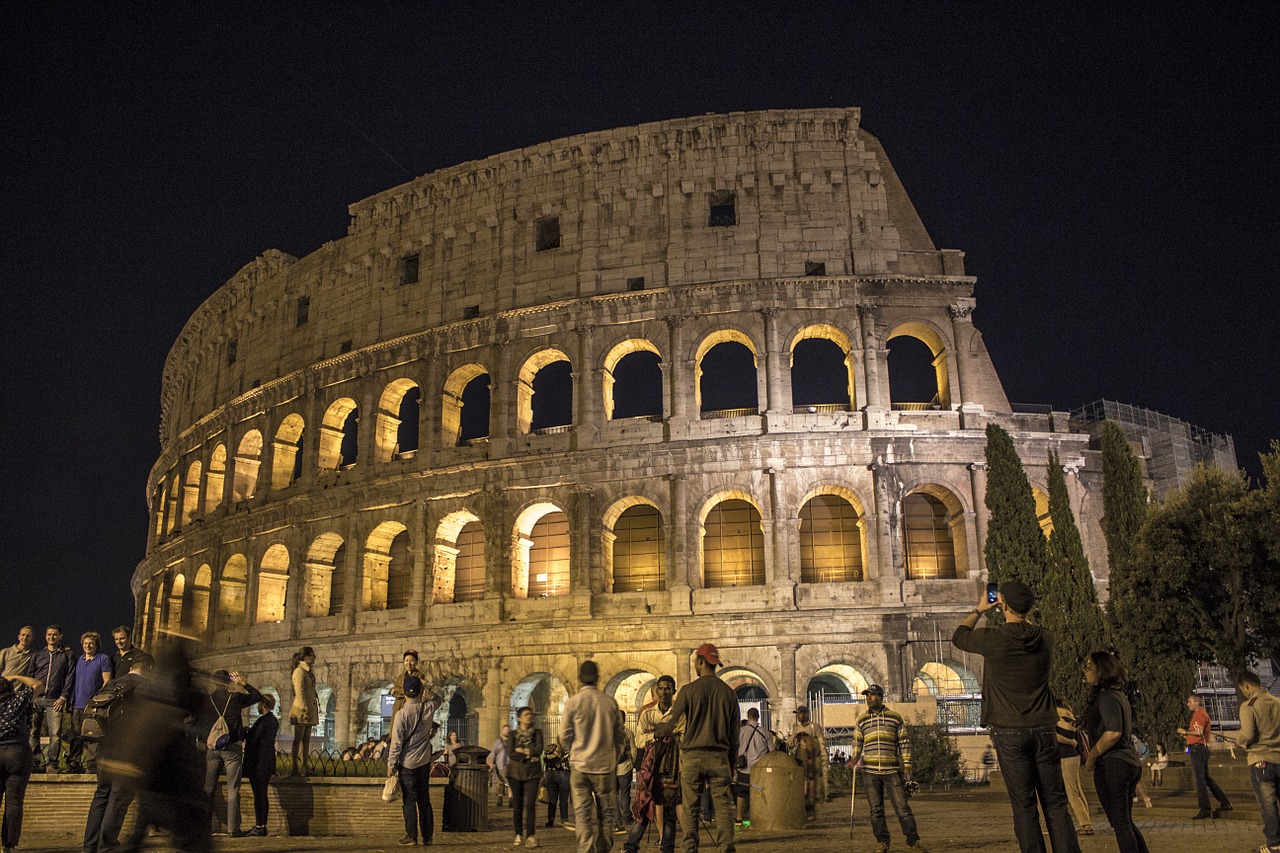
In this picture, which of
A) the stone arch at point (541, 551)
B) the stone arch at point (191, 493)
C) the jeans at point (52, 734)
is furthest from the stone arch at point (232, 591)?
the jeans at point (52, 734)

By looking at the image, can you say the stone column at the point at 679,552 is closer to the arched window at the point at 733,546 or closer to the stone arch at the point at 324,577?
the arched window at the point at 733,546

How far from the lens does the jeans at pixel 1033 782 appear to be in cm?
608

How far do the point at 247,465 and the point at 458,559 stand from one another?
9539 millimetres

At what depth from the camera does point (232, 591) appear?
32.8 meters

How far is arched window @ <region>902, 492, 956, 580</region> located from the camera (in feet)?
84.6

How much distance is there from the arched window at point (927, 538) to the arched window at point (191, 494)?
24.5 m

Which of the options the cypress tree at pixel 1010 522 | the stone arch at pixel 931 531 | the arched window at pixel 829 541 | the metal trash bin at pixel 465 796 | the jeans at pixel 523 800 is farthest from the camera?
the arched window at pixel 829 541

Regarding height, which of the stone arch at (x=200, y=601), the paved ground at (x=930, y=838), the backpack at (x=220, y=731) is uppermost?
the stone arch at (x=200, y=601)

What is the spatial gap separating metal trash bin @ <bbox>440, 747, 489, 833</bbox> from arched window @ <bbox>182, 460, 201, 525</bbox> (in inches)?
1073

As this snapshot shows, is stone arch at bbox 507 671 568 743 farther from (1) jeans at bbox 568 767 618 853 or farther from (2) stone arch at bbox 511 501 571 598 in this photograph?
(1) jeans at bbox 568 767 618 853

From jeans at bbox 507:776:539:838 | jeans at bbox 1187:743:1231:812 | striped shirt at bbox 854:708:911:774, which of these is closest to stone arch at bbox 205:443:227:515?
jeans at bbox 507:776:539:838

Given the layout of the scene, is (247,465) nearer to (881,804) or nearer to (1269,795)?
(881,804)

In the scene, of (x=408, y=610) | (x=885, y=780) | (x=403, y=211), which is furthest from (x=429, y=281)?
(x=885, y=780)

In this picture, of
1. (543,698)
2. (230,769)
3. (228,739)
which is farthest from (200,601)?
Answer: (228,739)
